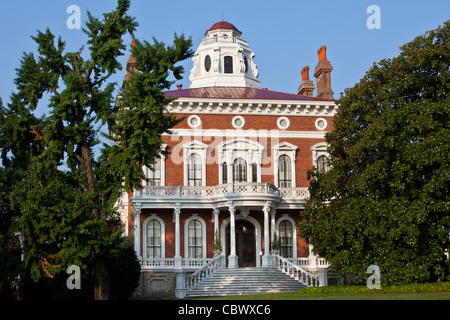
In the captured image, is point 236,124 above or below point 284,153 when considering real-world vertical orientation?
above

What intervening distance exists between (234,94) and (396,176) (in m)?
17.0

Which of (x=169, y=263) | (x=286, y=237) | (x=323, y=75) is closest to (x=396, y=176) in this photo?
(x=286, y=237)

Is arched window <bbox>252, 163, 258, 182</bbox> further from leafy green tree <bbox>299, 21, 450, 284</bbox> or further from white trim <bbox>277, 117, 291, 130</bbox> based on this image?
leafy green tree <bbox>299, 21, 450, 284</bbox>

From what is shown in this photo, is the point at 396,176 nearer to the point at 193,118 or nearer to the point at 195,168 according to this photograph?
the point at 195,168

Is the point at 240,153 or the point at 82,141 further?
the point at 240,153

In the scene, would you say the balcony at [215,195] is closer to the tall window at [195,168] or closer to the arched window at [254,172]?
the tall window at [195,168]

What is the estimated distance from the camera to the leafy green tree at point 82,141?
20.9m

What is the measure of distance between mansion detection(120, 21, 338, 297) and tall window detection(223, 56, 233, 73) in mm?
4895

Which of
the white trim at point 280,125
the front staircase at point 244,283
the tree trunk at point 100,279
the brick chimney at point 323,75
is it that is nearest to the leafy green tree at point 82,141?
the tree trunk at point 100,279

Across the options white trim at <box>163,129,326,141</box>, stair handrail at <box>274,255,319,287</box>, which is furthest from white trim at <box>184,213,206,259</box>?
white trim at <box>163,129,326,141</box>

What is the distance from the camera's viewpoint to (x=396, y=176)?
23.7 meters

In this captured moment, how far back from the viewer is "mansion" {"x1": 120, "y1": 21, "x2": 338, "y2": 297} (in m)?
33.1

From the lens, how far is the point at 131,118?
22094 mm

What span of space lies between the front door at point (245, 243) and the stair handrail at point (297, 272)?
251cm
